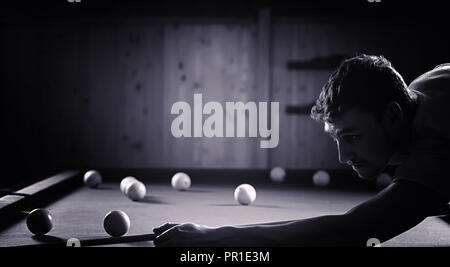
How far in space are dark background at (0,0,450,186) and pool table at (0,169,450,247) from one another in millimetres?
2051

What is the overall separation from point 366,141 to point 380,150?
0.21ft

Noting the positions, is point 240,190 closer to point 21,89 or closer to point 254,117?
point 254,117

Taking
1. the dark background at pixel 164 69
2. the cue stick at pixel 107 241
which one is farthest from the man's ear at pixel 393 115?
the dark background at pixel 164 69

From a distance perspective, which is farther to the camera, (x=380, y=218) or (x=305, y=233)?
(x=305, y=233)

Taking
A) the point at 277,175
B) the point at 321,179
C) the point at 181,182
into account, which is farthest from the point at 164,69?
the point at 321,179

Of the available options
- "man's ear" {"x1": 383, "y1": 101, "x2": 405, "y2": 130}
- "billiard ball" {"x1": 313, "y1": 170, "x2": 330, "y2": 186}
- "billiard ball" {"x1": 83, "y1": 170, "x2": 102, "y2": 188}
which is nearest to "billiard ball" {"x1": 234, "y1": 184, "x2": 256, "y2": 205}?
"billiard ball" {"x1": 313, "y1": 170, "x2": 330, "y2": 186}

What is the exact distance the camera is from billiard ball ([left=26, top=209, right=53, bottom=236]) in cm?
267

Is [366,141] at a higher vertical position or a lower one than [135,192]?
higher

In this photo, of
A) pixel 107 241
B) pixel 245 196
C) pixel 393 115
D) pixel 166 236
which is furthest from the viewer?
pixel 245 196

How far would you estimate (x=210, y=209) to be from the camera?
3.61 m

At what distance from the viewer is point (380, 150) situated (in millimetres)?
1975

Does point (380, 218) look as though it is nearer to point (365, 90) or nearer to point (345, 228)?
point (345, 228)

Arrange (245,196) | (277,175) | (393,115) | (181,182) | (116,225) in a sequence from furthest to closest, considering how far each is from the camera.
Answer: (277,175) < (181,182) < (245,196) < (116,225) < (393,115)

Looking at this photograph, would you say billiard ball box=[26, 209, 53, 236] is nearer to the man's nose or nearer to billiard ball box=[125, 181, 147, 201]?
billiard ball box=[125, 181, 147, 201]
